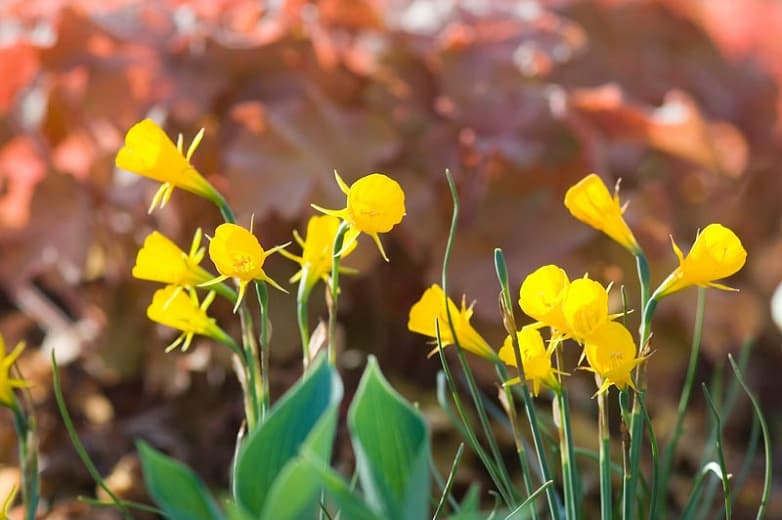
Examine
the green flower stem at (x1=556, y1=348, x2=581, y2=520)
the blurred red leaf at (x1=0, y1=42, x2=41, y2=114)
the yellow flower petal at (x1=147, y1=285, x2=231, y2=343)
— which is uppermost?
the yellow flower petal at (x1=147, y1=285, x2=231, y2=343)

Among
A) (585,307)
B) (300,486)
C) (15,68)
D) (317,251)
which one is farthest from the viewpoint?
(15,68)

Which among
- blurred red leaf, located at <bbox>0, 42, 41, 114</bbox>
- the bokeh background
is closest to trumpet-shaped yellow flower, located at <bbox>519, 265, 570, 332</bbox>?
the bokeh background

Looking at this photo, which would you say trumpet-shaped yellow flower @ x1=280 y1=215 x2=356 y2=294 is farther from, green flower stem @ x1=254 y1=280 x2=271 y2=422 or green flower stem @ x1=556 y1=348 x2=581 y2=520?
green flower stem @ x1=556 y1=348 x2=581 y2=520

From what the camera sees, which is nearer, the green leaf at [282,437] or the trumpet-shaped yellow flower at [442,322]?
the green leaf at [282,437]

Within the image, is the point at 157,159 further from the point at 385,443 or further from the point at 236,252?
the point at 385,443

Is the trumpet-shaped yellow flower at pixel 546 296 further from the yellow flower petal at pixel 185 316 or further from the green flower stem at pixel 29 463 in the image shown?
the green flower stem at pixel 29 463

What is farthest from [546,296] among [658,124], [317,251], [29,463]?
[658,124]

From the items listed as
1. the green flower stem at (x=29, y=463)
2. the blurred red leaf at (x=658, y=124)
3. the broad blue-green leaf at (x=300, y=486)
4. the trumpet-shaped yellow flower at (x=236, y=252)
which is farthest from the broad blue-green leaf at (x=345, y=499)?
the blurred red leaf at (x=658, y=124)
